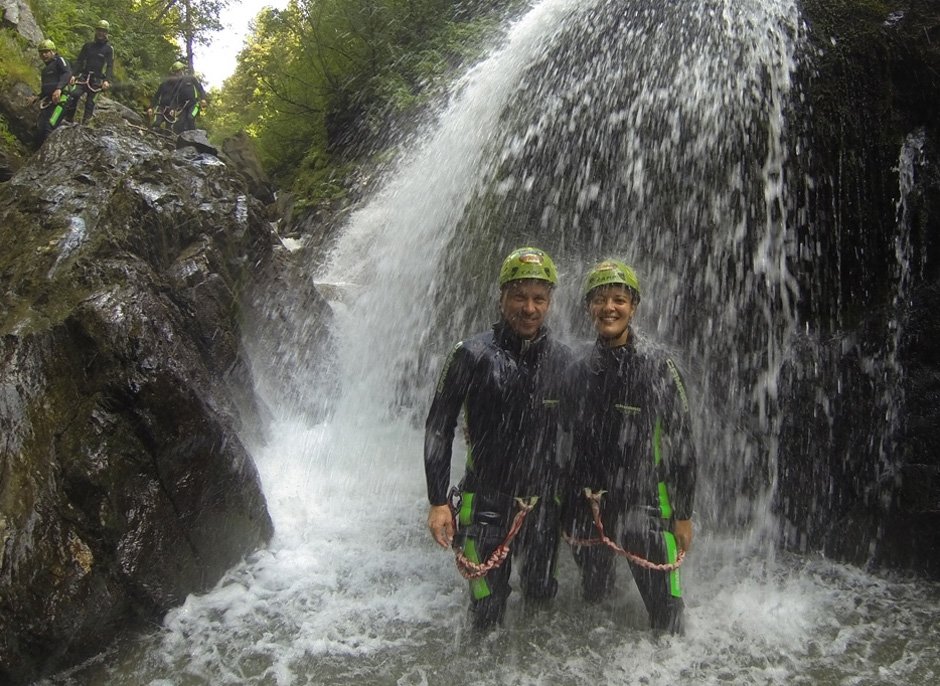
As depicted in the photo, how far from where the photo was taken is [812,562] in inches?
196

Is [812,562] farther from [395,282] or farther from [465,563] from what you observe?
[395,282]

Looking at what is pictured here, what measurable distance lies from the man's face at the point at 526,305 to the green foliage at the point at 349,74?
384 inches

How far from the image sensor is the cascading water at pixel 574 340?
153 inches

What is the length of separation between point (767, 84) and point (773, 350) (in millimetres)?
2536

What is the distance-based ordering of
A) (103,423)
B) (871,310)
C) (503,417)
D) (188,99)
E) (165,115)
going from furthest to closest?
(165,115) → (188,99) → (871,310) → (103,423) → (503,417)

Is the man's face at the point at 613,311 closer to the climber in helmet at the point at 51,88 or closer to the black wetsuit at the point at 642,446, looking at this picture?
the black wetsuit at the point at 642,446

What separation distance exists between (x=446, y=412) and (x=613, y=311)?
4.04 ft

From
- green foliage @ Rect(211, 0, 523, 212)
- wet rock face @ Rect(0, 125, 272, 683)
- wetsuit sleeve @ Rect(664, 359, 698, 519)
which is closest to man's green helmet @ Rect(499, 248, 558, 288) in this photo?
wetsuit sleeve @ Rect(664, 359, 698, 519)

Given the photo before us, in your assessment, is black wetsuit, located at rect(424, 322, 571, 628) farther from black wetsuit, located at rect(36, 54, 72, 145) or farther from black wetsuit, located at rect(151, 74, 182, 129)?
black wetsuit, located at rect(151, 74, 182, 129)

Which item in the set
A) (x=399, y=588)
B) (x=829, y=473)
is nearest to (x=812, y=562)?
(x=829, y=473)

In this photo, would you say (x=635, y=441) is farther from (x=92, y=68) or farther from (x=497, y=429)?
(x=92, y=68)

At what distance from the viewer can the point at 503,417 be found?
3.99 metres

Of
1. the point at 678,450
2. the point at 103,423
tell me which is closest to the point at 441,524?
the point at 678,450

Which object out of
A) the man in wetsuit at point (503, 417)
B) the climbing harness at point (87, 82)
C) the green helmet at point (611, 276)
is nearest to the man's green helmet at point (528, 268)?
the man in wetsuit at point (503, 417)
